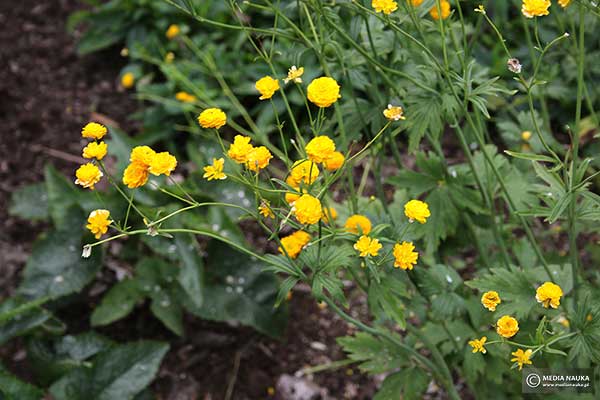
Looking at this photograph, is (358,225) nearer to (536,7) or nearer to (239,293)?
(536,7)

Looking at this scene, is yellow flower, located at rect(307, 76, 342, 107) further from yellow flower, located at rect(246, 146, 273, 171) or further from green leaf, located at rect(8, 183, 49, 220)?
green leaf, located at rect(8, 183, 49, 220)

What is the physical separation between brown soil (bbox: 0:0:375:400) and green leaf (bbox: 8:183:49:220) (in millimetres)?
191

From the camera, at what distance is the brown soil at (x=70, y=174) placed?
2.68 meters

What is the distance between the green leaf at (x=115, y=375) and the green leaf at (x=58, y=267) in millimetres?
370

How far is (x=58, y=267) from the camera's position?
273 centimetres

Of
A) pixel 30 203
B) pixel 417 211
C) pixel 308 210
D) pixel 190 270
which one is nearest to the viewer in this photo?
pixel 308 210

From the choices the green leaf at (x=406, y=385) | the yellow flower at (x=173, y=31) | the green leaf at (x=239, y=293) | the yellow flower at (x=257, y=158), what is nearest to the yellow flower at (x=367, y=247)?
the yellow flower at (x=257, y=158)

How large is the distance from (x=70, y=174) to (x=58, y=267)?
0.78m

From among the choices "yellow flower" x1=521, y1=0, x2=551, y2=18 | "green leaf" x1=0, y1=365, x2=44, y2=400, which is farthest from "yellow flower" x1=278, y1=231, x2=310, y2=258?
"green leaf" x1=0, y1=365, x2=44, y2=400

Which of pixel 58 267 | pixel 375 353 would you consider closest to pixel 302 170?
pixel 375 353

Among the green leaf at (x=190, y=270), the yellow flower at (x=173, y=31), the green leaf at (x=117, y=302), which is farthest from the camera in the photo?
the yellow flower at (x=173, y=31)

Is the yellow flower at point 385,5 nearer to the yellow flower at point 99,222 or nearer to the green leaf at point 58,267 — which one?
the yellow flower at point 99,222

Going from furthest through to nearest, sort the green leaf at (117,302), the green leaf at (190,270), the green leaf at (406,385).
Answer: the green leaf at (117,302)
the green leaf at (190,270)
the green leaf at (406,385)

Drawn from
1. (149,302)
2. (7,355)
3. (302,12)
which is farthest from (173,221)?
(302,12)
